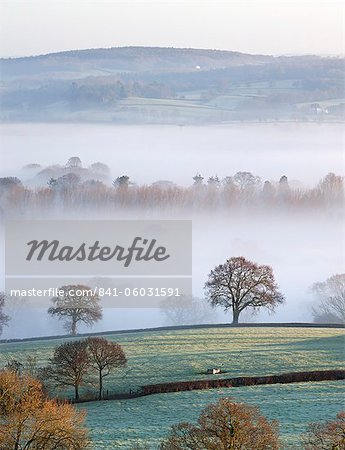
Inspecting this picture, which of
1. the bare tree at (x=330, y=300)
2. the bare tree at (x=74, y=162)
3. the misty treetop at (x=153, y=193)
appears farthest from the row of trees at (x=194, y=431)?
the bare tree at (x=74, y=162)

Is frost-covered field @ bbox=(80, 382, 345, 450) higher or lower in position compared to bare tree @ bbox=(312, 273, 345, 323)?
lower

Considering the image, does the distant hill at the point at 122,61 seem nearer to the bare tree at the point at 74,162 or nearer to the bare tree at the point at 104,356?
the bare tree at the point at 74,162

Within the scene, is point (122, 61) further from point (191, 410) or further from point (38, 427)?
point (38, 427)

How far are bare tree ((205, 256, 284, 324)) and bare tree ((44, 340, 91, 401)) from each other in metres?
14.3

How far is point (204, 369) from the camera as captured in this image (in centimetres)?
3469

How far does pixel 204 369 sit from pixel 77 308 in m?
14.0

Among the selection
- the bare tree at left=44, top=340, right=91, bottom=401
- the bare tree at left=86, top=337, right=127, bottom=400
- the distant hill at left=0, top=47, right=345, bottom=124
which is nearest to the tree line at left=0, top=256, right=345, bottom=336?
the bare tree at left=86, top=337, right=127, bottom=400

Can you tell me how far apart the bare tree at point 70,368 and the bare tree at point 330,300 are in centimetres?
3112

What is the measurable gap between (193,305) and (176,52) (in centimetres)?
2460

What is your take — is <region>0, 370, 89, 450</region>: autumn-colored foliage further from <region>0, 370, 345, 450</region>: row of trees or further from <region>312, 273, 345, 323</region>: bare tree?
<region>312, 273, 345, 323</region>: bare tree

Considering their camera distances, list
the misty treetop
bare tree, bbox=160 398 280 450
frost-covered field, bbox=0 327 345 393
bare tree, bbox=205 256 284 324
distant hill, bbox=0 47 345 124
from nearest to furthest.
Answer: bare tree, bbox=160 398 280 450 < frost-covered field, bbox=0 327 345 393 < bare tree, bbox=205 256 284 324 < the misty treetop < distant hill, bbox=0 47 345 124

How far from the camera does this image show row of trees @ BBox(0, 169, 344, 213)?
81812mm

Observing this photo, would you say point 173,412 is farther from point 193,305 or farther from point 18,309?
point 193,305

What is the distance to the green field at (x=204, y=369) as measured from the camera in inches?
1067
